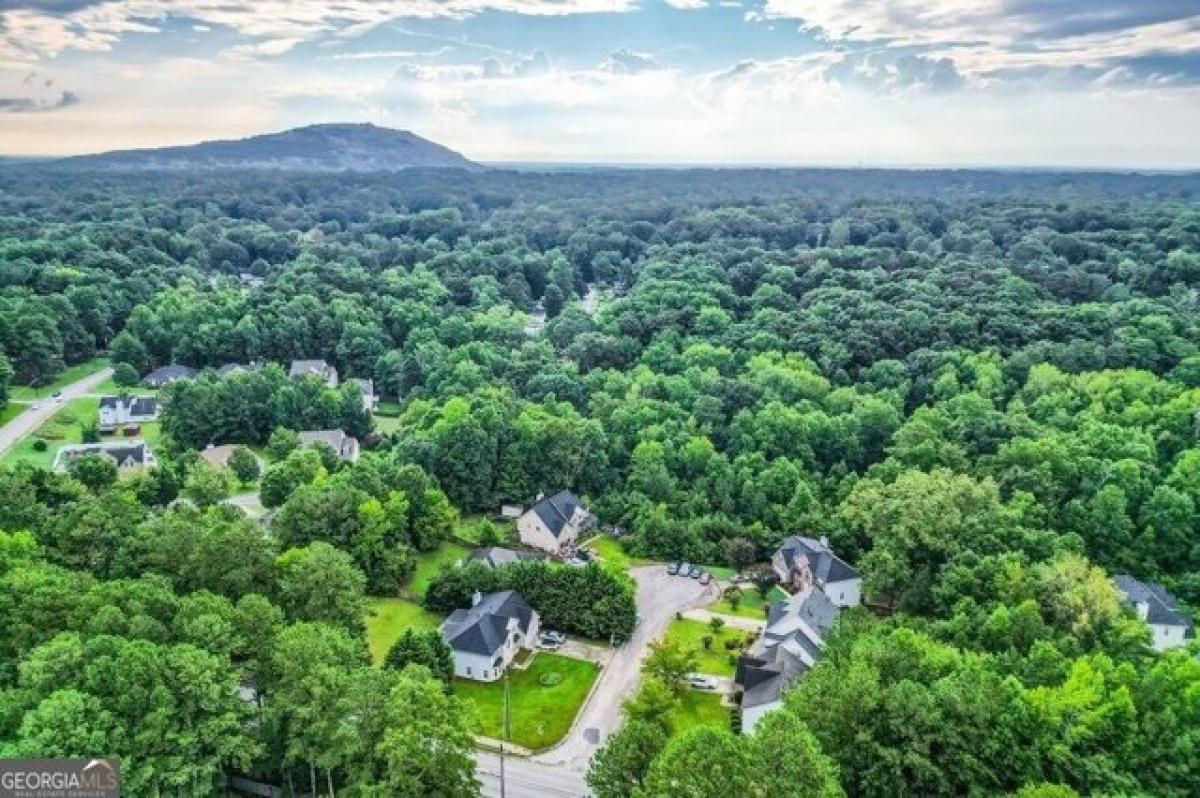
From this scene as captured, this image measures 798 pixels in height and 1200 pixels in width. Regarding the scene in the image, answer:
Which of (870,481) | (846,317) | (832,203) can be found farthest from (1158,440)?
(832,203)

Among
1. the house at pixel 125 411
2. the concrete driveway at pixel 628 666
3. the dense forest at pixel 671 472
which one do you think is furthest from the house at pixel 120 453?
the concrete driveway at pixel 628 666

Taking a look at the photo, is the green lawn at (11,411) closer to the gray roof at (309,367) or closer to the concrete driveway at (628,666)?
the gray roof at (309,367)

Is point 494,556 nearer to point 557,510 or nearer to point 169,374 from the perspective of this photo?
point 557,510

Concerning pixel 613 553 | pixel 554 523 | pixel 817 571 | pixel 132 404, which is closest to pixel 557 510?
pixel 554 523

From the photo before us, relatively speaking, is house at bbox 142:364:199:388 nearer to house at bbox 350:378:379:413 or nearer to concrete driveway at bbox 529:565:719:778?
house at bbox 350:378:379:413

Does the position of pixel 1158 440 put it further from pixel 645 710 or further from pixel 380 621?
pixel 380 621
